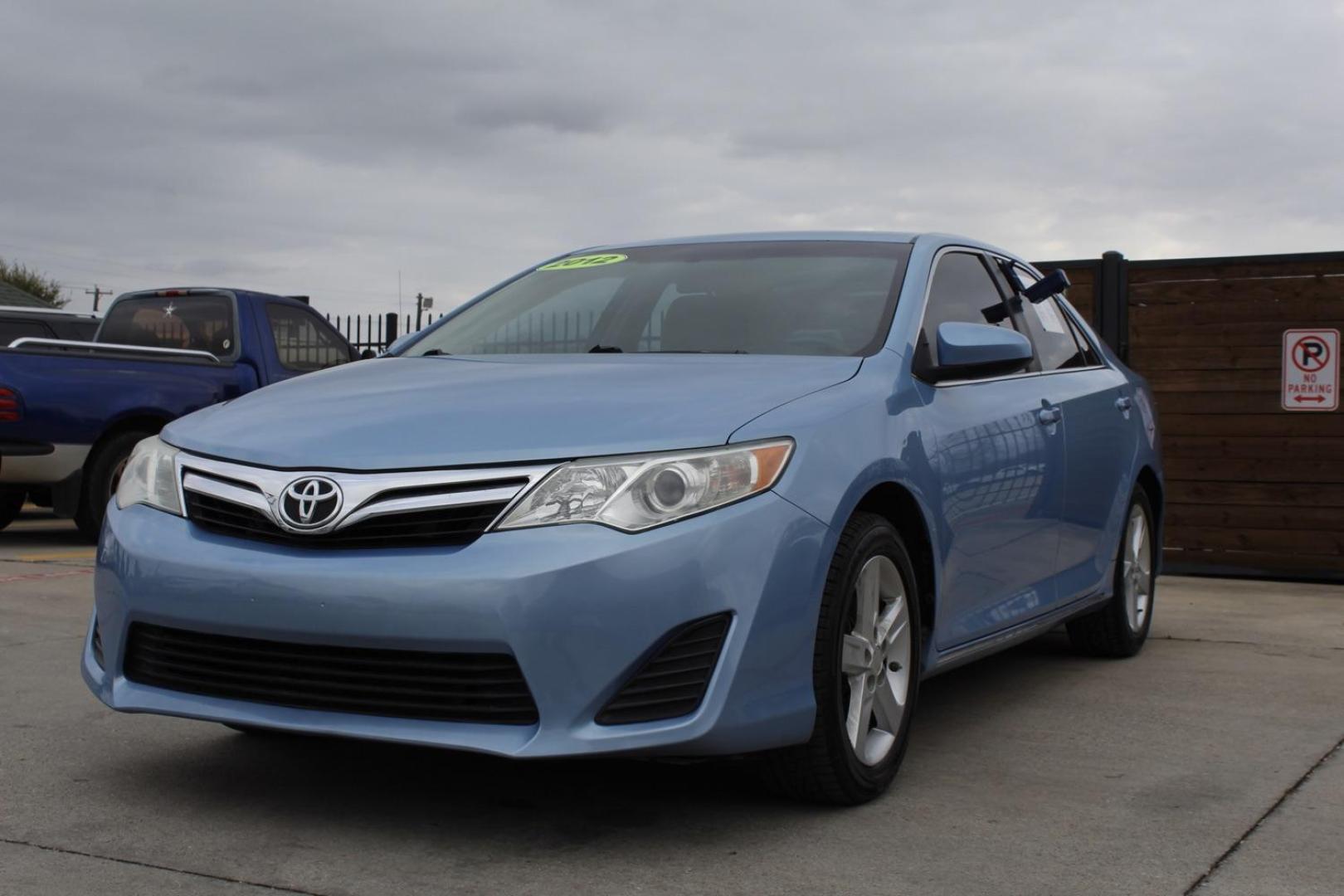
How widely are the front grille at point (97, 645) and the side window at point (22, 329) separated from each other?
10598mm

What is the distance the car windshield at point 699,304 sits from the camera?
4508 millimetres

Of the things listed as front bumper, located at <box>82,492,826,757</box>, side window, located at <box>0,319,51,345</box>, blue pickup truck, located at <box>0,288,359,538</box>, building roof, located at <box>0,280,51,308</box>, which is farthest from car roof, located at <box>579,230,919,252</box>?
building roof, located at <box>0,280,51,308</box>

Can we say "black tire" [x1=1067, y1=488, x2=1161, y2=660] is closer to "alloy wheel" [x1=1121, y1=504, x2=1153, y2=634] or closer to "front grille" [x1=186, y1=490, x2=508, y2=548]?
"alloy wheel" [x1=1121, y1=504, x2=1153, y2=634]

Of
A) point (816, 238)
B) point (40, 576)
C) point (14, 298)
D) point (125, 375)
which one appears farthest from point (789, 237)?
point (14, 298)

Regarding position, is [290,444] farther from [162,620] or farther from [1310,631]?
[1310,631]

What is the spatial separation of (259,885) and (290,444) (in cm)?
98

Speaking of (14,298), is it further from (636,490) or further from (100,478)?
(636,490)

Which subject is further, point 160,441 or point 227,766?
point 227,766

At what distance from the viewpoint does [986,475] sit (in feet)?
15.1

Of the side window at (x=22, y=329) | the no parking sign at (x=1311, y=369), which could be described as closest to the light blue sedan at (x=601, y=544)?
the no parking sign at (x=1311, y=369)

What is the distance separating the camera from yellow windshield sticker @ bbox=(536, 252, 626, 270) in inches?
210

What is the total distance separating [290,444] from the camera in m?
3.61

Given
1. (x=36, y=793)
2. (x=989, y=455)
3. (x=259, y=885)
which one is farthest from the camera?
(x=989, y=455)

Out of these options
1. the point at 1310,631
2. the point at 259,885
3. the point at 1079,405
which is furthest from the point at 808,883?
the point at 1310,631
